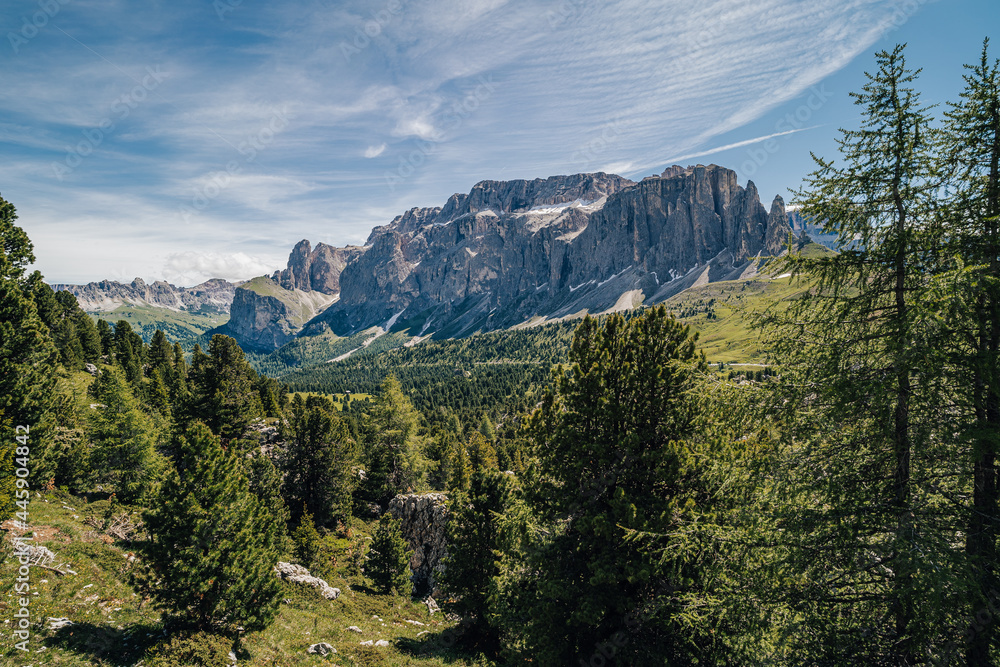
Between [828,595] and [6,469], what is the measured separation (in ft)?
86.4

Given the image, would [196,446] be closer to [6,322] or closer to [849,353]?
[6,322]

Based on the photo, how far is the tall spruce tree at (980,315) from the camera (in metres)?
7.01

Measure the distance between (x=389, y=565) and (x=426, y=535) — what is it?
6.89m

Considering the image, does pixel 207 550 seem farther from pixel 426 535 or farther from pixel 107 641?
pixel 426 535

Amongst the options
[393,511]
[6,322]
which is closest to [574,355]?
[6,322]

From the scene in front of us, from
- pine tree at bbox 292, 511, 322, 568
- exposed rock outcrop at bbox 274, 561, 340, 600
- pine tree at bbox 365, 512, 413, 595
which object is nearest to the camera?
exposed rock outcrop at bbox 274, 561, 340, 600

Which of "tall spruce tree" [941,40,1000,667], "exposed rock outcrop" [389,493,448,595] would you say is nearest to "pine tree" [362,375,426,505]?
"exposed rock outcrop" [389,493,448,595]

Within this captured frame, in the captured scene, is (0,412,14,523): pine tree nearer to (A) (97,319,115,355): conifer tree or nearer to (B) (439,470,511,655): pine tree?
(B) (439,470,511,655): pine tree

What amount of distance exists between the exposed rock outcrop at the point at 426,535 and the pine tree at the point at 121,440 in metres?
21.4

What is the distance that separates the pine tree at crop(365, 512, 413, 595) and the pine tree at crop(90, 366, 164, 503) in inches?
698

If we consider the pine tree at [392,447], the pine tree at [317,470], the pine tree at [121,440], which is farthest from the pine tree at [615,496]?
the pine tree at [392,447]

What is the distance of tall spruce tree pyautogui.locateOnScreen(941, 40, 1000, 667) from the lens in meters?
7.01

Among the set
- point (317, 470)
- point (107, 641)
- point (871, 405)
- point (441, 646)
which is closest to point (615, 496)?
point (871, 405)

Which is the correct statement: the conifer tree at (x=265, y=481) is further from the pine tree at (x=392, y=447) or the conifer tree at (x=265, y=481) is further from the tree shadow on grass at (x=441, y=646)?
the tree shadow on grass at (x=441, y=646)
